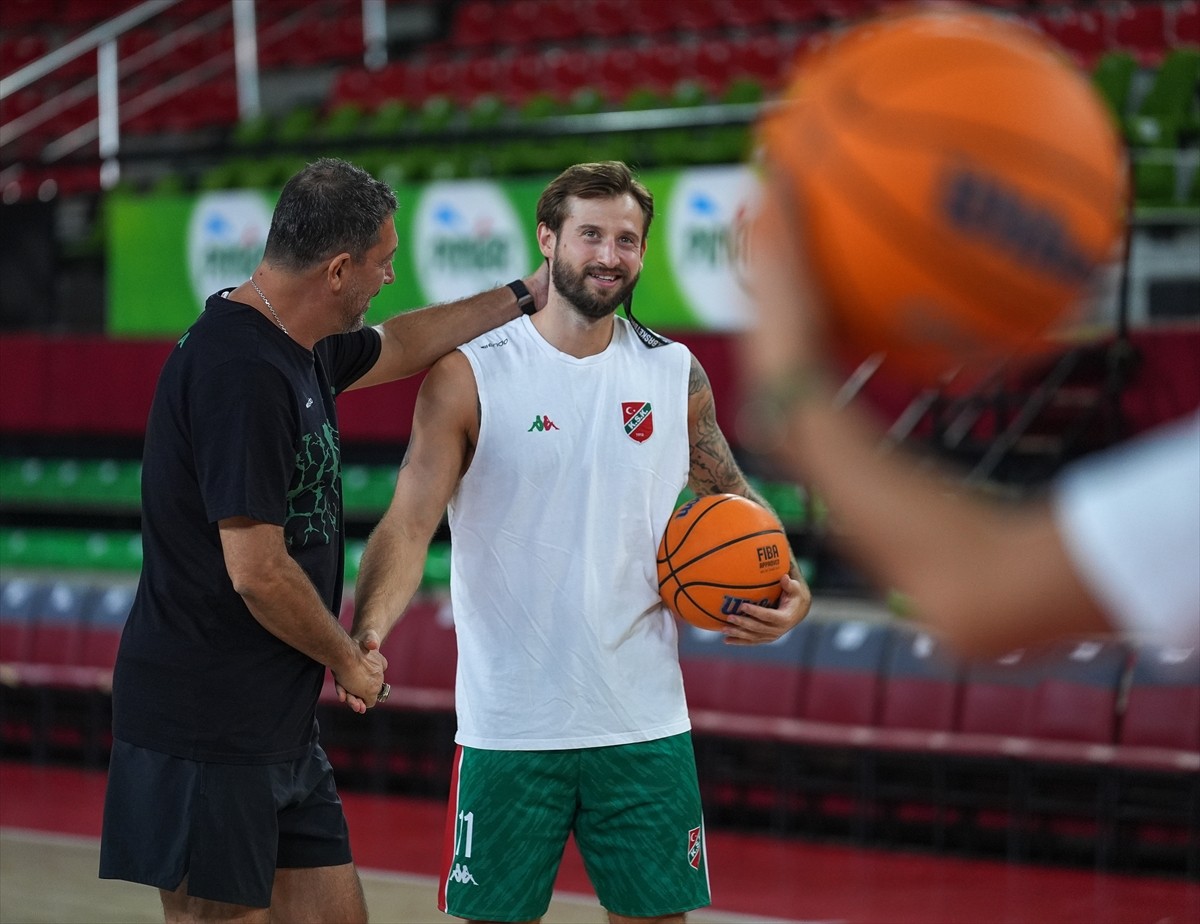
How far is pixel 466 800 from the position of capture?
10.9 ft

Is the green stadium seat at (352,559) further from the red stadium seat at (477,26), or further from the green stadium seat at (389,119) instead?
the red stadium seat at (477,26)

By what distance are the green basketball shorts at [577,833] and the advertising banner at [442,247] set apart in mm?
4352

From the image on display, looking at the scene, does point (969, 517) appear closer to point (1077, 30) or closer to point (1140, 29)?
point (1077, 30)

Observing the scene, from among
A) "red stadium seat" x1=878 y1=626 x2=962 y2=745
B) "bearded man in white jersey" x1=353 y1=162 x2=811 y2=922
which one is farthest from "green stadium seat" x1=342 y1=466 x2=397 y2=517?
"bearded man in white jersey" x1=353 y1=162 x2=811 y2=922

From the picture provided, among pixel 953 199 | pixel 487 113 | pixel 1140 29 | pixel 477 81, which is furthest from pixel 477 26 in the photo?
pixel 953 199

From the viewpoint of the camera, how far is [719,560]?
326cm

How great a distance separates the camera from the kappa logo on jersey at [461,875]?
3.30 m

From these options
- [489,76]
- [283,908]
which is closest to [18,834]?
[283,908]

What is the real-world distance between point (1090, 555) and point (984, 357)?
22cm

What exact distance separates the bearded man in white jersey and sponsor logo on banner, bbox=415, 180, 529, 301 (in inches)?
218

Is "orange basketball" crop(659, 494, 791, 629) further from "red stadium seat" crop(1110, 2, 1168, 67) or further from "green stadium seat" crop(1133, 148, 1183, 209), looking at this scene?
"red stadium seat" crop(1110, 2, 1168, 67)

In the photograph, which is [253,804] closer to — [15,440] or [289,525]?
[289,525]

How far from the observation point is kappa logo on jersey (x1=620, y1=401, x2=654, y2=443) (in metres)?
3.44

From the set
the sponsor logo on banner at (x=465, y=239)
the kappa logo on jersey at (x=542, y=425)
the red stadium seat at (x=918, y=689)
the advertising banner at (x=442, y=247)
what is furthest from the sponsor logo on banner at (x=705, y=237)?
the kappa logo on jersey at (x=542, y=425)
